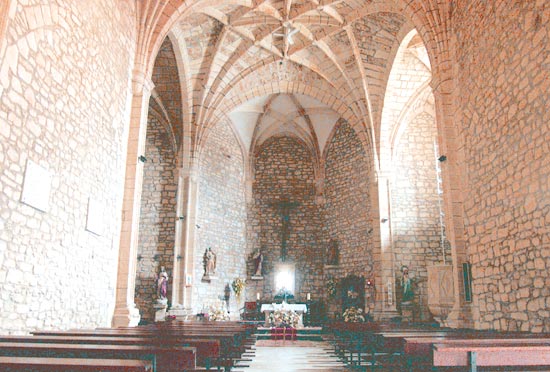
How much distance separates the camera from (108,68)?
7.80 m

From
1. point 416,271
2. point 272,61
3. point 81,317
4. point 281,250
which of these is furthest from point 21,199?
point 281,250

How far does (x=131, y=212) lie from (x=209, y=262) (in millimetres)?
7472

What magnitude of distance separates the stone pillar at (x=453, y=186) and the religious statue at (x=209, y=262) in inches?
363

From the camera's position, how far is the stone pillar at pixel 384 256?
45.6 feet

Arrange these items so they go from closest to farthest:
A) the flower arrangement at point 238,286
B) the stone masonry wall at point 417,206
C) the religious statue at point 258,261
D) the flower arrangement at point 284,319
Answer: the flower arrangement at point 284,319, the stone masonry wall at point 417,206, the flower arrangement at point 238,286, the religious statue at point 258,261

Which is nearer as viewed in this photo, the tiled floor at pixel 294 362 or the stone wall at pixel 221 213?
the tiled floor at pixel 294 362

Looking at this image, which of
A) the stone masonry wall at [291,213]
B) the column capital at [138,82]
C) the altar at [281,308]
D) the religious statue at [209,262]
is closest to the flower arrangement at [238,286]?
the stone masonry wall at [291,213]

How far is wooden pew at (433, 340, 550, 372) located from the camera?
2.88 meters

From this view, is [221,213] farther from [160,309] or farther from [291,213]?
[160,309]

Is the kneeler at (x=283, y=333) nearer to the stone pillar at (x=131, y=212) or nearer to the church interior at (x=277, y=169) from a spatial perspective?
the church interior at (x=277, y=169)

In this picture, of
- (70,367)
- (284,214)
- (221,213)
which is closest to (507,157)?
(70,367)

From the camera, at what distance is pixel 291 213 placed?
63.5ft

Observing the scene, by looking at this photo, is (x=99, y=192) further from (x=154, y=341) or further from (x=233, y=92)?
(x=233, y=92)

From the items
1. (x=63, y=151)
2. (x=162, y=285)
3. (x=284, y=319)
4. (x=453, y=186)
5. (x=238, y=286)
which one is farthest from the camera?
(x=238, y=286)
